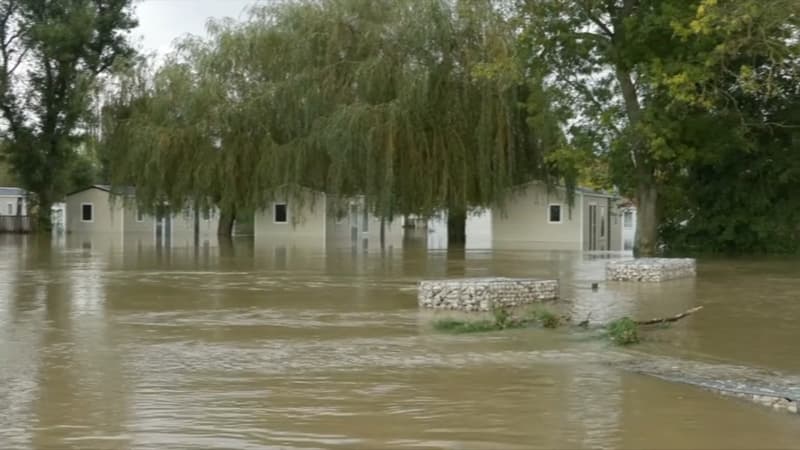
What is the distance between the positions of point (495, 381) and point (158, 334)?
4.39 meters

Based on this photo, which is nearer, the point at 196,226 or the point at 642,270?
the point at 642,270

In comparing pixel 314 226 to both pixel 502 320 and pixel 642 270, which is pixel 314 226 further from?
pixel 502 320

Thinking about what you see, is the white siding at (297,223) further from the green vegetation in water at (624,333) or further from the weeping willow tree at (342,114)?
the green vegetation in water at (624,333)

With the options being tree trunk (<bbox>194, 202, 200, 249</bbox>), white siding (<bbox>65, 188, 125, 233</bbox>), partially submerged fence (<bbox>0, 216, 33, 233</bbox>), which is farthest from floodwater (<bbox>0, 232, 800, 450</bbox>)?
partially submerged fence (<bbox>0, 216, 33, 233</bbox>)

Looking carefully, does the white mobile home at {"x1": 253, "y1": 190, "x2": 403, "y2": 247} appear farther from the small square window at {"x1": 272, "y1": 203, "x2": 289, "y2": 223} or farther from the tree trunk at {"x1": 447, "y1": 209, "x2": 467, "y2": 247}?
the tree trunk at {"x1": 447, "y1": 209, "x2": 467, "y2": 247}

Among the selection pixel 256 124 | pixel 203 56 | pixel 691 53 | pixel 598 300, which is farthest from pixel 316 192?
pixel 598 300

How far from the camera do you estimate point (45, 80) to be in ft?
141

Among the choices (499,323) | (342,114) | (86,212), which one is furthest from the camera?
(86,212)

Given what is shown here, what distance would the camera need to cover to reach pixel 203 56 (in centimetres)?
3372

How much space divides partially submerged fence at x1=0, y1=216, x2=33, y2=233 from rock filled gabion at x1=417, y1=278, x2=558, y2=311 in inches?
1556

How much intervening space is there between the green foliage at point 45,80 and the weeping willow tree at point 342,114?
30.2 feet

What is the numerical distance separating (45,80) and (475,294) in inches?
1467

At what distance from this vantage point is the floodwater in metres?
5.46

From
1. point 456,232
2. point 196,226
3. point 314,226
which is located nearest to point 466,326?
point 456,232
